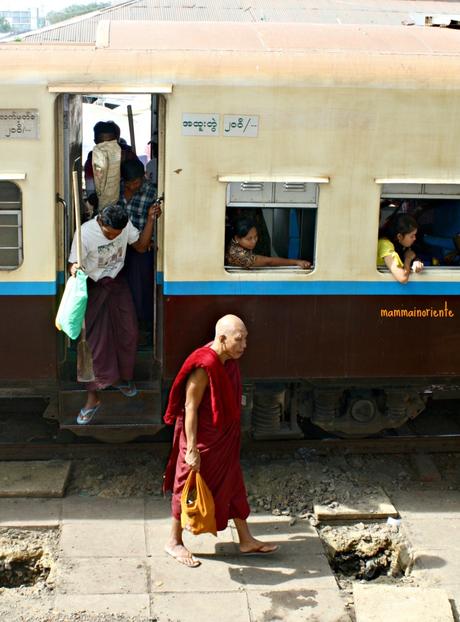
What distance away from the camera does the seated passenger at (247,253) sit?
6.40 meters

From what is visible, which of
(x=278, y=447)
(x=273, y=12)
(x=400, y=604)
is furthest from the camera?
(x=273, y=12)

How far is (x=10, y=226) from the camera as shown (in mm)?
6328

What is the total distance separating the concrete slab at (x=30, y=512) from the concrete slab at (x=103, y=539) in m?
0.17

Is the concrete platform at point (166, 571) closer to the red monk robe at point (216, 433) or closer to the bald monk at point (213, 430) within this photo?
the bald monk at point (213, 430)

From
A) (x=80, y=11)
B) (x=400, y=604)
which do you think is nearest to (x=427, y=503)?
(x=400, y=604)

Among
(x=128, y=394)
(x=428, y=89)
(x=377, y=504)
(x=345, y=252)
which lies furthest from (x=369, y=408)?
(x=428, y=89)

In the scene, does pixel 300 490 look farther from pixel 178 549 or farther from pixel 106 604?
pixel 106 604

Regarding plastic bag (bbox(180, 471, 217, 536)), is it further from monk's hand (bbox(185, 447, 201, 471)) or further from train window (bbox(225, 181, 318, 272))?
train window (bbox(225, 181, 318, 272))

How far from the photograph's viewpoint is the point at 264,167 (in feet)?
20.7

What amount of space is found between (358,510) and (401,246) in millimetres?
1949

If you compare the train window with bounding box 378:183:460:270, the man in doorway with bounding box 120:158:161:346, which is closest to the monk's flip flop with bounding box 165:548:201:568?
the man in doorway with bounding box 120:158:161:346

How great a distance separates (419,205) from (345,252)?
37.4 inches

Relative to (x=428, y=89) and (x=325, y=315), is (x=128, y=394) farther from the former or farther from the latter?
(x=428, y=89)

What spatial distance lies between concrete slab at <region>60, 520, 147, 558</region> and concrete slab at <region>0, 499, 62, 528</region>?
0.17 m
